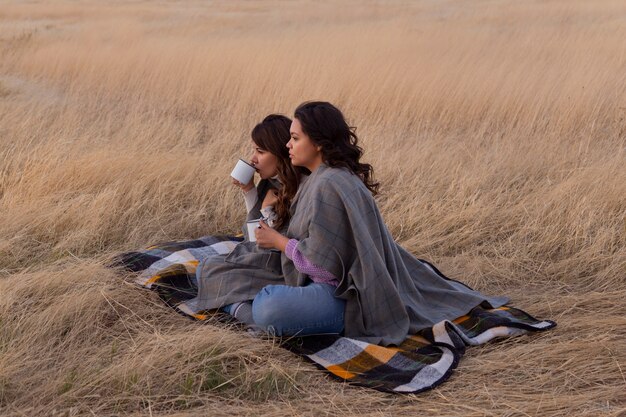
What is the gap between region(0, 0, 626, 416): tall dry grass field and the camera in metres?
2.97

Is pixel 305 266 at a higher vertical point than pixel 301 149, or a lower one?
lower

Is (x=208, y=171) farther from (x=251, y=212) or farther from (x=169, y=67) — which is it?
(x=169, y=67)

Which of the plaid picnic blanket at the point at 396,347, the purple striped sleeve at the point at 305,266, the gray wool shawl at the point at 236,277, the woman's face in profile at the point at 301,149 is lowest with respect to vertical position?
the plaid picnic blanket at the point at 396,347

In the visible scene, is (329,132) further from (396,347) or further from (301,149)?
(396,347)

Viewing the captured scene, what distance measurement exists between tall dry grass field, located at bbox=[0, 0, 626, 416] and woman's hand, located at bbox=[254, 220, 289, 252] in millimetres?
395

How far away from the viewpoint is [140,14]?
1962 cm

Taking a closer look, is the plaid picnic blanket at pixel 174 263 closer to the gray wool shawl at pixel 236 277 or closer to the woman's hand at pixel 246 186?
the gray wool shawl at pixel 236 277

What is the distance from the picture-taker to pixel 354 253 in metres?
3.42

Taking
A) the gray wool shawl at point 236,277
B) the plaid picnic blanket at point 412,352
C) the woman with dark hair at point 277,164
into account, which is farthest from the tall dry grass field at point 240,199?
the woman with dark hair at point 277,164

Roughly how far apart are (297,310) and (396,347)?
0.45m

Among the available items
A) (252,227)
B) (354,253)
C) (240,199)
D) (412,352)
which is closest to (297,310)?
(354,253)

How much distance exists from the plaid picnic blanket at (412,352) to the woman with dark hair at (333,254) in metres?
0.07

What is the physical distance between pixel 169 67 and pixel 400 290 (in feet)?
21.1

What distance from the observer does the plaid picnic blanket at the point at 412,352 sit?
121 inches
